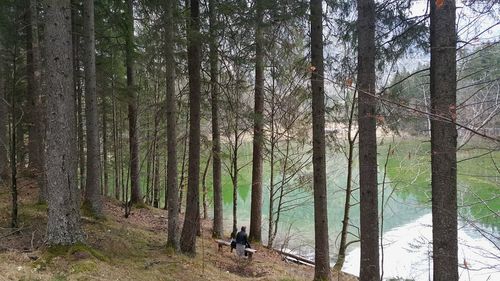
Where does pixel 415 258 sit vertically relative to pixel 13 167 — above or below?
below

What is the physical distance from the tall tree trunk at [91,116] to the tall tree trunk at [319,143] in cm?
493

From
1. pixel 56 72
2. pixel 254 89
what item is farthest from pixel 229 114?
pixel 56 72

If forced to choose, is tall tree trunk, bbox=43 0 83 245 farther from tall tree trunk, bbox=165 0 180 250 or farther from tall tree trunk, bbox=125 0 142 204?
tall tree trunk, bbox=125 0 142 204

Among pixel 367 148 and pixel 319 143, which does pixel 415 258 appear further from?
pixel 367 148

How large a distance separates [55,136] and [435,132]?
17.3ft

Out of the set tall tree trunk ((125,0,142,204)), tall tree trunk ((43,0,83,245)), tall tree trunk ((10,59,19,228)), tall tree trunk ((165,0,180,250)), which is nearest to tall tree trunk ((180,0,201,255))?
tall tree trunk ((165,0,180,250))

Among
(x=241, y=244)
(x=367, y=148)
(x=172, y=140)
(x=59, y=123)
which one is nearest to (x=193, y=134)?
(x=172, y=140)

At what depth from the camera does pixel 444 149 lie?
4.64 meters

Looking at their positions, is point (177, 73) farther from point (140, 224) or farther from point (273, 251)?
point (273, 251)

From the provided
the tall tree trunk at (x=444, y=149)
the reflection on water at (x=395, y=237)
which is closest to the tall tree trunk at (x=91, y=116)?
the reflection on water at (x=395, y=237)

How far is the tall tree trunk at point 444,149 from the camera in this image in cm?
456

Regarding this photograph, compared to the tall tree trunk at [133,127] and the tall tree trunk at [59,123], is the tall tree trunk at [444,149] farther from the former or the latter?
the tall tree trunk at [133,127]

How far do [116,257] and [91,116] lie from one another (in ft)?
11.5

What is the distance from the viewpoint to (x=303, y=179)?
12508 mm
